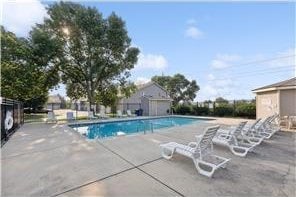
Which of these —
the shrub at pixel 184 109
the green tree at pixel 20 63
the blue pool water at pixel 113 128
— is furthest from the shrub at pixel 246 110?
the green tree at pixel 20 63

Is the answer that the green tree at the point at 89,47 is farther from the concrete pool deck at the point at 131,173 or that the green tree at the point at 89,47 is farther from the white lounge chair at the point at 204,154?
the white lounge chair at the point at 204,154

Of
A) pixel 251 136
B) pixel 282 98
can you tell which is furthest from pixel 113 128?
pixel 282 98

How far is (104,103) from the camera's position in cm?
2397

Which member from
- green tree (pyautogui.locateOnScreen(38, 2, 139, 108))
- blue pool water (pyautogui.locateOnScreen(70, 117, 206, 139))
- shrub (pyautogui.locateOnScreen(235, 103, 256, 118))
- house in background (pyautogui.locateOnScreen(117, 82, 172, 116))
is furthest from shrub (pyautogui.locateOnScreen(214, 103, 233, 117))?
green tree (pyautogui.locateOnScreen(38, 2, 139, 108))

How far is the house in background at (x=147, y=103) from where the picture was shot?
86.8 feet

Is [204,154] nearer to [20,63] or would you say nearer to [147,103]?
[20,63]

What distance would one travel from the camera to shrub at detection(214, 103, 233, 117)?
21.4m

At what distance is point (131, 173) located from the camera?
15.1 ft

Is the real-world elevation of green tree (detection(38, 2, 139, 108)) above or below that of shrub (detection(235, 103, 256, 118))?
above

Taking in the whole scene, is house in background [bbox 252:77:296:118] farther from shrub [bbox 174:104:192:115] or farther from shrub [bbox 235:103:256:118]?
shrub [bbox 174:104:192:115]

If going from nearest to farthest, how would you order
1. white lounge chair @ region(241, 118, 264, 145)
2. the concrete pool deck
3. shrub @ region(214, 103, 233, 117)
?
1. the concrete pool deck
2. white lounge chair @ region(241, 118, 264, 145)
3. shrub @ region(214, 103, 233, 117)

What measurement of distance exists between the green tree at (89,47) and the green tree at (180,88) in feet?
67.3

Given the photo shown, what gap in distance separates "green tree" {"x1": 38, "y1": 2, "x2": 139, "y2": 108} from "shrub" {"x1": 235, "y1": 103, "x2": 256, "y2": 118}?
12.1 metres

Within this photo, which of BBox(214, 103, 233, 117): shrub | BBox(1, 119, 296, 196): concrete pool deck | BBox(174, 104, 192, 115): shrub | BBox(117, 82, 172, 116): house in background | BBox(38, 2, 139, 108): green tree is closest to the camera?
BBox(1, 119, 296, 196): concrete pool deck
